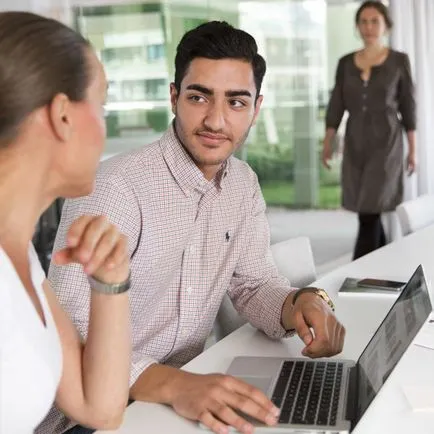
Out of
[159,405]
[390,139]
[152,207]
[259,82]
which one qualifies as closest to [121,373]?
[159,405]

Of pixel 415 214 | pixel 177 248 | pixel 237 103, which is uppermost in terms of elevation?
pixel 237 103

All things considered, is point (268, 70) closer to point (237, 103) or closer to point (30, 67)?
point (237, 103)

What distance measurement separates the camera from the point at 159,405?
1417mm

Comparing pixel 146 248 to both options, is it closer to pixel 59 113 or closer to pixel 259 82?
pixel 259 82

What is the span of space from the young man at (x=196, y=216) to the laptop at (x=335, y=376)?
0.13 metres

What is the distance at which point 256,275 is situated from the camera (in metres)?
2.05

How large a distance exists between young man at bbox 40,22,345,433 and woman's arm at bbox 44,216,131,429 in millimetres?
355

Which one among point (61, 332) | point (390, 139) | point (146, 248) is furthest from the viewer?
point (390, 139)

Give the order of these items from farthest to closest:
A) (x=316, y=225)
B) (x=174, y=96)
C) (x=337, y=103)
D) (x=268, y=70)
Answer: (x=316, y=225)
(x=268, y=70)
(x=337, y=103)
(x=174, y=96)

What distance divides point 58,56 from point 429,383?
0.92 meters

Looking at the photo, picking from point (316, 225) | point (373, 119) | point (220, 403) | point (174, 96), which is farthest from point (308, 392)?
point (316, 225)

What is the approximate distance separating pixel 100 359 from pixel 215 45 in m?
0.91

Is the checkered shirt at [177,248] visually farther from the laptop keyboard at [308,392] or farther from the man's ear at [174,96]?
the laptop keyboard at [308,392]

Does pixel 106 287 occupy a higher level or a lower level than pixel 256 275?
higher
